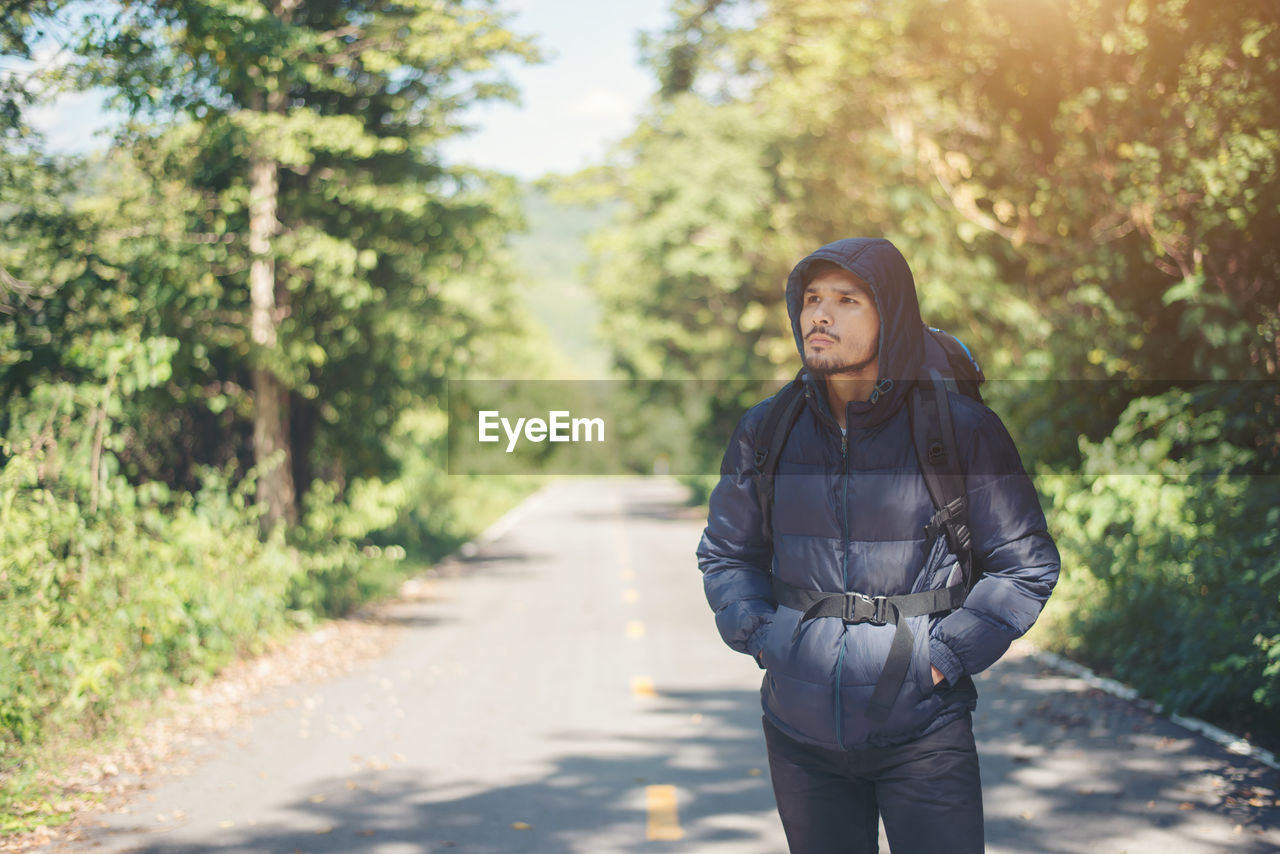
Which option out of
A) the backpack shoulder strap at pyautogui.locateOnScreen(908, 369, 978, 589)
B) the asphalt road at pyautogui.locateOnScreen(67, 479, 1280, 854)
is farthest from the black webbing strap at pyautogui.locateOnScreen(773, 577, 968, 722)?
the asphalt road at pyautogui.locateOnScreen(67, 479, 1280, 854)

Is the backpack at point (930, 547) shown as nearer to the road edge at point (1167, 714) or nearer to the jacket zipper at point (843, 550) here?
the jacket zipper at point (843, 550)

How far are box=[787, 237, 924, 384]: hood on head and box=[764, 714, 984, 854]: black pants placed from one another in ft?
2.86

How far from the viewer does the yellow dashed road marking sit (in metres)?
5.77

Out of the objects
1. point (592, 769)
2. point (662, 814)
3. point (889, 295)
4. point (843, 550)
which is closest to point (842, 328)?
point (889, 295)

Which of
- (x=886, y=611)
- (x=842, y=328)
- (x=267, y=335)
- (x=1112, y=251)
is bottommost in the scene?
(x=886, y=611)

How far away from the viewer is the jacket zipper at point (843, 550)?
9.47 feet

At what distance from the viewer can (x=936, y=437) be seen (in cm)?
294

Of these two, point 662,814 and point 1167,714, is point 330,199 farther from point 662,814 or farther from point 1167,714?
point 1167,714

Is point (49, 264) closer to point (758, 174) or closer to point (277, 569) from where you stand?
point (277, 569)

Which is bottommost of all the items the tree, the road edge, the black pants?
the road edge

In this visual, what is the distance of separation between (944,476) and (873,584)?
0.30 m

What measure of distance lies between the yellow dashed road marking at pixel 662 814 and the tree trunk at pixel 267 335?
19.0 feet

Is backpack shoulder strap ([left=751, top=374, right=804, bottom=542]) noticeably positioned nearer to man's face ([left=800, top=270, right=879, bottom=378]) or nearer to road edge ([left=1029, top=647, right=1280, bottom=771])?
man's face ([left=800, top=270, right=879, bottom=378])

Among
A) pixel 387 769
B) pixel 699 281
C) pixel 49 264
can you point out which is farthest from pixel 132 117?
pixel 699 281
